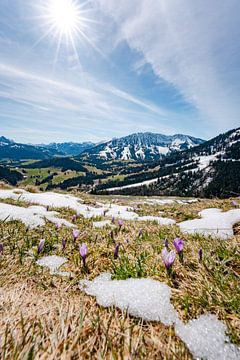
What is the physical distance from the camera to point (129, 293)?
235 cm

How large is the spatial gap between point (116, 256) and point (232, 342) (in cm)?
186

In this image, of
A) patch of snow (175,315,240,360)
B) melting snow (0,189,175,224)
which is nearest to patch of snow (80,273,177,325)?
patch of snow (175,315,240,360)

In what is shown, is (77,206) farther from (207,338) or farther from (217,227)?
(207,338)

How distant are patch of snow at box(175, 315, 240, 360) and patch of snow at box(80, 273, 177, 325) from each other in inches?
6.6

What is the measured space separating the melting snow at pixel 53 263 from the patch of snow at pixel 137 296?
42 cm

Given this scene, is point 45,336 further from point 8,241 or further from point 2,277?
point 8,241

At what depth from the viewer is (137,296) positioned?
7.47 ft

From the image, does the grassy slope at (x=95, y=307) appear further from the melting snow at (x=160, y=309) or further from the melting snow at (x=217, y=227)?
the melting snow at (x=217, y=227)

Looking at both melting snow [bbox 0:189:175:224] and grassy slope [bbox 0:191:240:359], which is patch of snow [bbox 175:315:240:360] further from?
melting snow [bbox 0:189:175:224]

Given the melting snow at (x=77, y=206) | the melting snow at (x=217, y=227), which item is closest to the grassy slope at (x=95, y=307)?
the melting snow at (x=217, y=227)

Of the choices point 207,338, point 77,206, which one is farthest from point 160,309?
point 77,206

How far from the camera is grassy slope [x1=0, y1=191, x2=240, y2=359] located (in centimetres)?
158

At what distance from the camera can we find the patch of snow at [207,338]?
5.04 feet

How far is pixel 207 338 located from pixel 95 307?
1039 millimetres
